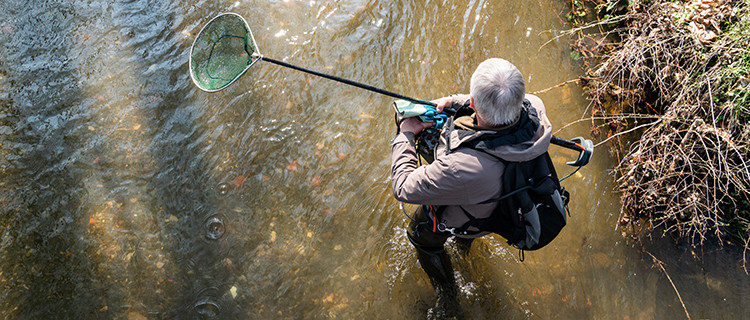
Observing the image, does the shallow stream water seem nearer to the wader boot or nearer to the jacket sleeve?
the wader boot

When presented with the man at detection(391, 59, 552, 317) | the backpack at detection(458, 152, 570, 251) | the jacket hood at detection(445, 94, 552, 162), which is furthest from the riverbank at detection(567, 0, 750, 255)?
the jacket hood at detection(445, 94, 552, 162)

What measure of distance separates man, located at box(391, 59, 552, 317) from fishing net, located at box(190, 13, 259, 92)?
154 centimetres

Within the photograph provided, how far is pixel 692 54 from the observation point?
4.33m

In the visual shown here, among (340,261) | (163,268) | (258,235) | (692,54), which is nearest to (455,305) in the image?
(340,261)

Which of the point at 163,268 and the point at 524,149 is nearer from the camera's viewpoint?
the point at 524,149

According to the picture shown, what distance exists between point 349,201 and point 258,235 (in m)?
0.91

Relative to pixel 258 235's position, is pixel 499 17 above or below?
above

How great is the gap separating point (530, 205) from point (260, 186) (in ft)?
8.92

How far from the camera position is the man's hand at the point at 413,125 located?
2.90 metres

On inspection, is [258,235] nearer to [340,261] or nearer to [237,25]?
[340,261]

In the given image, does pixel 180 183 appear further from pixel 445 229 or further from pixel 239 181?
pixel 445 229

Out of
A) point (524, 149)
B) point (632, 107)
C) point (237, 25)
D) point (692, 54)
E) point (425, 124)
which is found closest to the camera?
point (524, 149)

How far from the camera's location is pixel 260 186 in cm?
438

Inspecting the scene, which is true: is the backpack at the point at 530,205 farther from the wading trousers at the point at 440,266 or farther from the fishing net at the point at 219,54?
the fishing net at the point at 219,54
